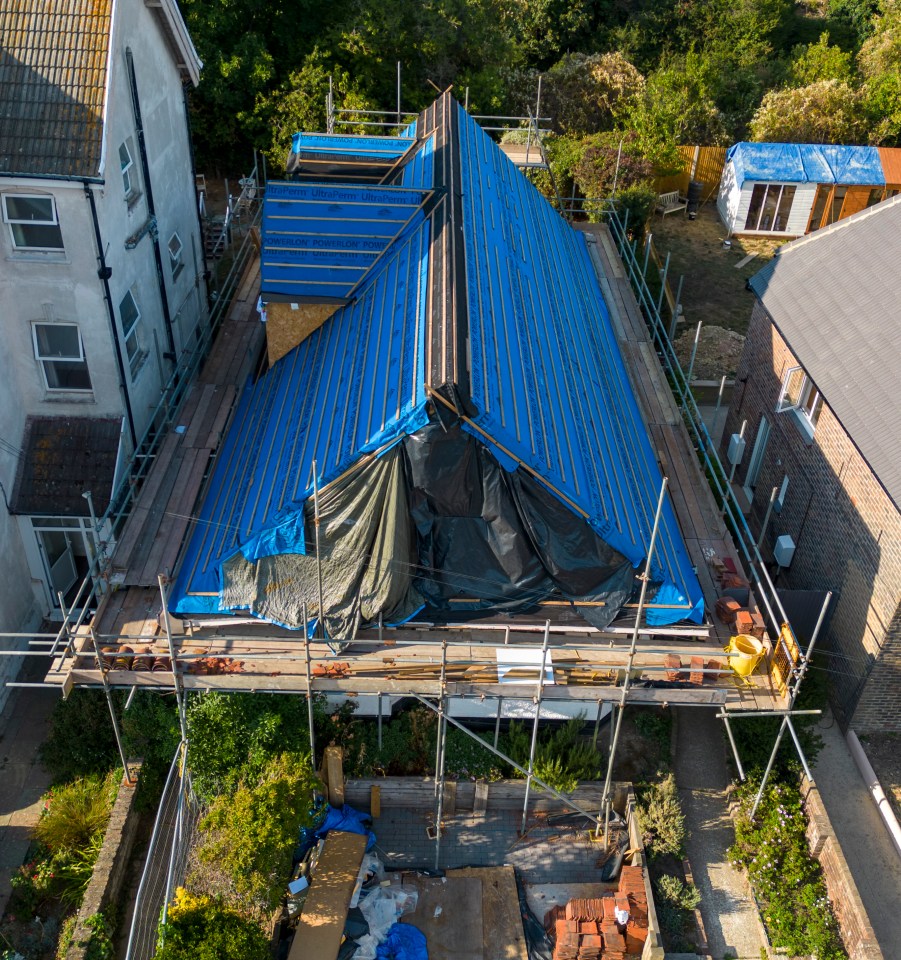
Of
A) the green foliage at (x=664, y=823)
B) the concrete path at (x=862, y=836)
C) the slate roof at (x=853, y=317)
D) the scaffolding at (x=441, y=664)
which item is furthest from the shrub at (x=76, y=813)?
the slate roof at (x=853, y=317)

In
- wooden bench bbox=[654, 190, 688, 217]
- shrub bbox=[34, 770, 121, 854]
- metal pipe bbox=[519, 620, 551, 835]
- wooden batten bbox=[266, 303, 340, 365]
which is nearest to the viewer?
metal pipe bbox=[519, 620, 551, 835]

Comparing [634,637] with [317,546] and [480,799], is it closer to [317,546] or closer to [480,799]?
[480,799]

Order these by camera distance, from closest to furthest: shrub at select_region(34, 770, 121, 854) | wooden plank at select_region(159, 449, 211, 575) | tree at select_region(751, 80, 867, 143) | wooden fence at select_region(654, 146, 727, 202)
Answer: shrub at select_region(34, 770, 121, 854)
wooden plank at select_region(159, 449, 211, 575)
wooden fence at select_region(654, 146, 727, 202)
tree at select_region(751, 80, 867, 143)

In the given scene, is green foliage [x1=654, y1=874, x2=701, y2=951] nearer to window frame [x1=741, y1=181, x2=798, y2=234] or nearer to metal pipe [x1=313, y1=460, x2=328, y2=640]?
metal pipe [x1=313, y1=460, x2=328, y2=640]

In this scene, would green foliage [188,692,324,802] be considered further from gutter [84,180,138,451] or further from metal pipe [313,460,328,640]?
gutter [84,180,138,451]

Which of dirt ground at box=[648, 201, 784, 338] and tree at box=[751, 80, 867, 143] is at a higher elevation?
tree at box=[751, 80, 867, 143]

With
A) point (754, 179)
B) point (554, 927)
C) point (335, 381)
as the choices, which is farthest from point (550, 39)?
point (554, 927)

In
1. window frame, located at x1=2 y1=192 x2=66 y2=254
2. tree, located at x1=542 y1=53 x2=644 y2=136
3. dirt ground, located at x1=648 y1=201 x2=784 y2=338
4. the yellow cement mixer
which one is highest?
window frame, located at x1=2 y1=192 x2=66 y2=254

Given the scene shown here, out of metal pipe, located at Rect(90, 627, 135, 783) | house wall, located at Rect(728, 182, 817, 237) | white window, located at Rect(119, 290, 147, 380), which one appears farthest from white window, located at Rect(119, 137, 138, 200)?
house wall, located at Rect(728, 182, 817, 237)

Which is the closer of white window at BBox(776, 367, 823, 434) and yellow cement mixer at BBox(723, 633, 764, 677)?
yellow cement mixer at BBox(723, 633, 764, 677)

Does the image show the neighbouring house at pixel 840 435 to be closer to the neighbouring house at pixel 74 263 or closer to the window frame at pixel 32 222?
the neighbouring house at pixel 74 263
